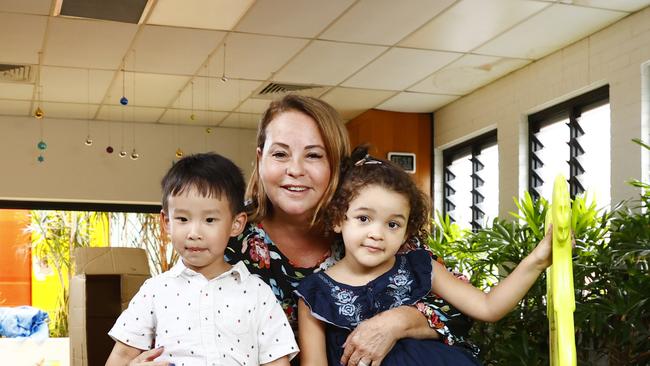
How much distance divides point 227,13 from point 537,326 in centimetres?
272

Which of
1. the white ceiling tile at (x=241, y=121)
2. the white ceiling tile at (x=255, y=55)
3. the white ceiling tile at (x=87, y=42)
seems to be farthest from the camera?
the white ceiling tile at (x=241, y=121)

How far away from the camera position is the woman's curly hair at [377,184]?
6.45 ft

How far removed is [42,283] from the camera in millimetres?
10109

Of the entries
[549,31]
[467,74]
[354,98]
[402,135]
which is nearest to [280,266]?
[549,31]

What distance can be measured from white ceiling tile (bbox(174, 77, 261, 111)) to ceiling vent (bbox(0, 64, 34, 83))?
4.33ft

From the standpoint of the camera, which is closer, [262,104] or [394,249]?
[394,249]

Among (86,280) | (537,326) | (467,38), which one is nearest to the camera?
(86,280)

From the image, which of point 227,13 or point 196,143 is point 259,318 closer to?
point 227,13

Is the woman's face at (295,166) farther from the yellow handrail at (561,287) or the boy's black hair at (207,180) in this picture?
the yellow handrail at (561,287)

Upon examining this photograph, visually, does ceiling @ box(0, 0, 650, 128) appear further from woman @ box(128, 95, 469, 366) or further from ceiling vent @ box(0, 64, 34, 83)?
woman @ box(128, 95, 469, 366)

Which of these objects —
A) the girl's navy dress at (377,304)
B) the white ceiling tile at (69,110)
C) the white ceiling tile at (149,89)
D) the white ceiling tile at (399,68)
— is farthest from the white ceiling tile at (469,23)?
the girl's navy dress at (377,304)

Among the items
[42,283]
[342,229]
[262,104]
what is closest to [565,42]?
[262,104]

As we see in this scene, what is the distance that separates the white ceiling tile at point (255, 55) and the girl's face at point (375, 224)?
482 centimetres

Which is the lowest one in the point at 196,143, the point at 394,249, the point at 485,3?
the point at 394,249
